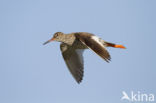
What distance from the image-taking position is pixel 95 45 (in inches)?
570

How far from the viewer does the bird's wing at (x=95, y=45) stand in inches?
536

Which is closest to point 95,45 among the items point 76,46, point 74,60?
point 76,46

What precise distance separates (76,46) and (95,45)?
1680mm

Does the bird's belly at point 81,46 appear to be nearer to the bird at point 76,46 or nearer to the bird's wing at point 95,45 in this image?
the bird at point 76,46

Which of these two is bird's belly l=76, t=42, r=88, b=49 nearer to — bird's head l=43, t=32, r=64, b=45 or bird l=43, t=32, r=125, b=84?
bird l=43, t=32, r=125, b=84

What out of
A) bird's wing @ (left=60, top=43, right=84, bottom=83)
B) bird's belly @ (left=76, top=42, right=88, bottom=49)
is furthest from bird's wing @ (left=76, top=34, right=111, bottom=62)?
bird's wing @ (left=60, top=43, right=84, bottom=83)

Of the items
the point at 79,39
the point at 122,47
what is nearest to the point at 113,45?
the point at 122,47

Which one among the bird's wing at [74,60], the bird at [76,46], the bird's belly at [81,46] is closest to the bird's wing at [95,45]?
the bird at [76,46]

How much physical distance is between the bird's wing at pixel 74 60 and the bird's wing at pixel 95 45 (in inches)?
45.1

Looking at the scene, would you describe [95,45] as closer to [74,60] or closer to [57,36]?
[74,60]

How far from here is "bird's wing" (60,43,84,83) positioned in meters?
16.3

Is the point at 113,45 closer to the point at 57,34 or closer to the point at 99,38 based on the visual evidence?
the point at 99,38

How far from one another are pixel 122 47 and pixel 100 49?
2.73 m

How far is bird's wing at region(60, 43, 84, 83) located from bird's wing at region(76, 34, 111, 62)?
3.76 feet
